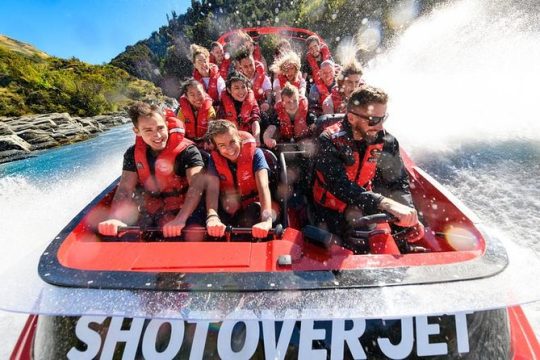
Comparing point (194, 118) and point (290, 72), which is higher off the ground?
point (290, 72)

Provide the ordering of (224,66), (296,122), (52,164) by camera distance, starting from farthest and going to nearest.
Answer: (52,164) < (224,66) < (296,122)

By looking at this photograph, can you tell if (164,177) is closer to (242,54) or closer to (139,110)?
(139,110)

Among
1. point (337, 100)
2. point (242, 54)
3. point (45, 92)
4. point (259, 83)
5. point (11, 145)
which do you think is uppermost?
point (242, 54)

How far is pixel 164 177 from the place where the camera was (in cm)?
262

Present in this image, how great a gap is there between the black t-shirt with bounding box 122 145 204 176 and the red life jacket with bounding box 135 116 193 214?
0.08 ft

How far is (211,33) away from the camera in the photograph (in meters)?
57.2

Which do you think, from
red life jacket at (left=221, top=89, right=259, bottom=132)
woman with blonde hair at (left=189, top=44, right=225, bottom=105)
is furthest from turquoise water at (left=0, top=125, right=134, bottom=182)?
red life jacket at (left=221, top=89, right=259, bottom=132)

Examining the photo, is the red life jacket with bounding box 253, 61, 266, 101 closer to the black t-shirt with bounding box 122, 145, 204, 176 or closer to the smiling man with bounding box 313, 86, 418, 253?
the black t-shirt with bounding box 122, 145, 204, 176

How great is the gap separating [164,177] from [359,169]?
148 centimetres

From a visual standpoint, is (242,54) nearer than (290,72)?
No

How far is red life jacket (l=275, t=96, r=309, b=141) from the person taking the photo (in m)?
4.05

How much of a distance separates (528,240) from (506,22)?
1695 cm

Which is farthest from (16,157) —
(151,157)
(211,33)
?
(211,33)

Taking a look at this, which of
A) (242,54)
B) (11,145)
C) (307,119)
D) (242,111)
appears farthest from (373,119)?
(11,145)
